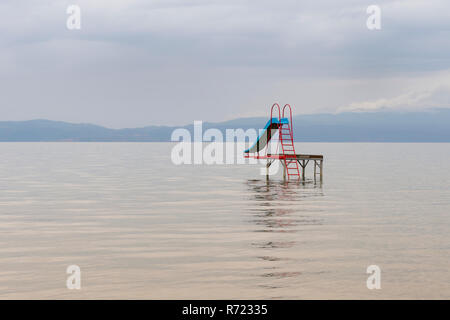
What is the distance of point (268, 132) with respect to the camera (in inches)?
1799

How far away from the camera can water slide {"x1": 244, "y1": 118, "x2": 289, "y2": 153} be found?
45.0 meters

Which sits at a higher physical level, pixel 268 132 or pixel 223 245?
pixel 268 132

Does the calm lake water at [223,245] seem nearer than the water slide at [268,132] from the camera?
Yes

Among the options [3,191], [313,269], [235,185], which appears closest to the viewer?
[313,269]

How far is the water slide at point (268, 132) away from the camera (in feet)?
147

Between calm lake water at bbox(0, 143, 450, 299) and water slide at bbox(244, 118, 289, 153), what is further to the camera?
water slide at bbox(244, 118, 289, 153)

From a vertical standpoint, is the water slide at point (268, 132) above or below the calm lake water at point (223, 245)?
above

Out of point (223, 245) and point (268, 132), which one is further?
point (268, 132)

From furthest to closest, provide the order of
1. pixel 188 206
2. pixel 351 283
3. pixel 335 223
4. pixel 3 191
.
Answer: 1. pixel 3 191
2. pixel 188 206
3. pixel 335 223
4. pixel 351 283

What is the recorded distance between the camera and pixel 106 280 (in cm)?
1433

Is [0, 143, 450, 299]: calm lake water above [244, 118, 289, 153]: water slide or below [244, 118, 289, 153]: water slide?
below

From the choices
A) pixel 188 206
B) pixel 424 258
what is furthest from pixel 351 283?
pixel 188 206
